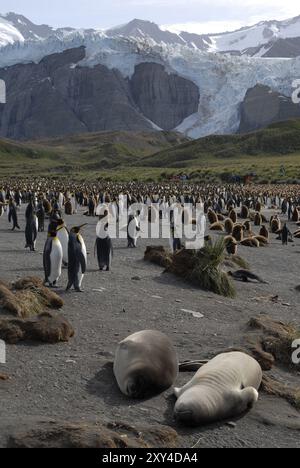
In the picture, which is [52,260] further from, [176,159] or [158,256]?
[176,159]

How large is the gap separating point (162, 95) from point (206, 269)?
590ft

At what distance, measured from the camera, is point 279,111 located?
158 meters

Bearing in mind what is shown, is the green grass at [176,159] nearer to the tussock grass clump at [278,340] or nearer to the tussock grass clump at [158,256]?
the tussock grass clump at [158,256]

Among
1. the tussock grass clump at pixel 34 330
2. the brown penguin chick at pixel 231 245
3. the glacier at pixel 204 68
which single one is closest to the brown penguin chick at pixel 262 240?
the brown penguin chick at pixel 231 245

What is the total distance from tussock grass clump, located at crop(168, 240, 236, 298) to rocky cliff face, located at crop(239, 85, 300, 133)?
14974cm

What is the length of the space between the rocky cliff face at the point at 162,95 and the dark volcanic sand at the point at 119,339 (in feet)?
567

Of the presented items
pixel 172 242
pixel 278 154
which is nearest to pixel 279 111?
pixel 278 154

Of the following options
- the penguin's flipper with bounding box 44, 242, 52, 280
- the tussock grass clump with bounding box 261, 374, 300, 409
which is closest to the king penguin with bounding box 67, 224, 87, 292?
the penguin's flipper with bounding box 44, 242, 52, 280

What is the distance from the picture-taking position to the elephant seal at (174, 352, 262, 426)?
207 inches

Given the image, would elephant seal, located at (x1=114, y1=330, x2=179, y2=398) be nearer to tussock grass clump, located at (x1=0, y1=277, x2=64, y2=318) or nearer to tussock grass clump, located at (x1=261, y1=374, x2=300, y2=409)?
tussock grass clump, located at (x1=261, y1=374, x2=300, y2=409)

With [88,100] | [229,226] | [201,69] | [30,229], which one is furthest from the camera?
[201,69]

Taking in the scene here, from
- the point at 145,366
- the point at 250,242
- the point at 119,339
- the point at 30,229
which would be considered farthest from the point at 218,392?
the point at 250,242

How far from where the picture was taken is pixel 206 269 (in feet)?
38.5
